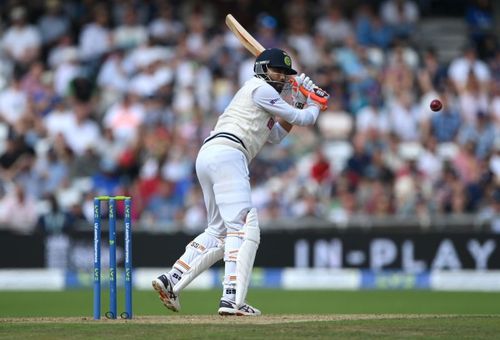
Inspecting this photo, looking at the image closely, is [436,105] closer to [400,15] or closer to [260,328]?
[260,328]

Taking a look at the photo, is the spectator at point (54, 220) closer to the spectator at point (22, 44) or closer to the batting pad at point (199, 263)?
the spectator at point (22, 44)

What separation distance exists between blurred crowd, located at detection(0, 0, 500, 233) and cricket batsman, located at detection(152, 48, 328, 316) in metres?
6.34

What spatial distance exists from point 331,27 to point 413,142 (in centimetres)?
257

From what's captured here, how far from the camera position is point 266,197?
15617 millimetres

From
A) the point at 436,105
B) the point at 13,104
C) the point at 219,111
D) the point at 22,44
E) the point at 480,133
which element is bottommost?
the point at 436,105

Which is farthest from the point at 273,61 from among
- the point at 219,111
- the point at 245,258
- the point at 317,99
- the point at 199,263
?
the point at 219,111

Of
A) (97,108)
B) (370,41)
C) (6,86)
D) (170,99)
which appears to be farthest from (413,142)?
(6,86)

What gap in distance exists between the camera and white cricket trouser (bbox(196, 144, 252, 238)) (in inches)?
340

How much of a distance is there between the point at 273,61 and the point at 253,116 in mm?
436

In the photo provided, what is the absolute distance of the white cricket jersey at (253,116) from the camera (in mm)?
8742

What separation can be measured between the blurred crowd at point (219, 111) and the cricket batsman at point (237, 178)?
20.8 feet

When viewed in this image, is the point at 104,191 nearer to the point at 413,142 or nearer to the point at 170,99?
the point at 170,99

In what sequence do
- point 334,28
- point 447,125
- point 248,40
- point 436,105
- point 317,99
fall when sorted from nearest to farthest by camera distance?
point 317,99 → point 248,40 → point 436,105 → point 447,125 → point 334,28

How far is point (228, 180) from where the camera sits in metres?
8.66
